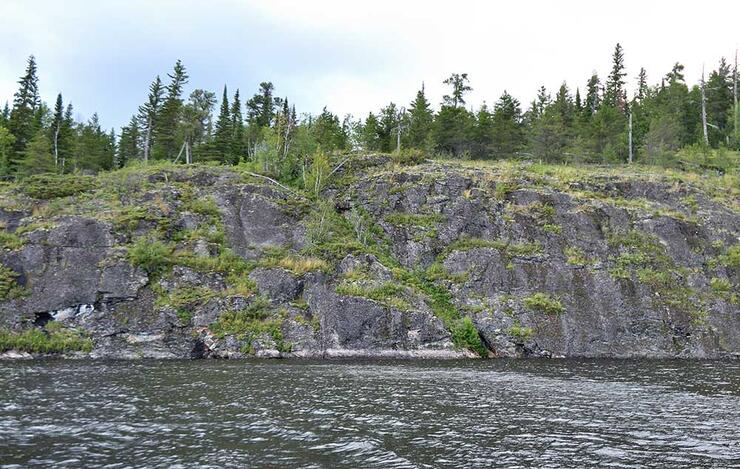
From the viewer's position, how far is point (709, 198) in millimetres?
44000

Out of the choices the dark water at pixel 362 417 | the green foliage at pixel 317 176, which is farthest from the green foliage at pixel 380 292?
the green foliage at pixel 317 176

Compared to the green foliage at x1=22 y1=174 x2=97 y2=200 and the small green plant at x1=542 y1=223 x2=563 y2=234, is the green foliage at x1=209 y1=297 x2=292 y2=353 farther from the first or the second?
the small green plant at x1=542 y1=223 x2=563 y2=234

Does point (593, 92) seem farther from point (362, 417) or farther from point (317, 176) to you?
point (362, 417)

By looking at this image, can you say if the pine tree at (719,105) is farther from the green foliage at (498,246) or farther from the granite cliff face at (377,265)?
the green foliage at (498,246)

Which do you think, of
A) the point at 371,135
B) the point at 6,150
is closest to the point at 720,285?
the point at 371,135

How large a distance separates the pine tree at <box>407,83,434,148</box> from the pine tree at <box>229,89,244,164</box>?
70.7 ft

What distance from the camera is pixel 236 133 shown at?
3076 inches

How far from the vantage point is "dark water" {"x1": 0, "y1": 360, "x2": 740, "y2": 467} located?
10508mm

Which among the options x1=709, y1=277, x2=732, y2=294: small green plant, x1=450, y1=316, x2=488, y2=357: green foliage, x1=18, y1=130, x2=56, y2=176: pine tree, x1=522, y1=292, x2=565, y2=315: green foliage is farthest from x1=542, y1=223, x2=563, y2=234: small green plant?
x1=18, y1=130, x2=56, y2=176: pine tree

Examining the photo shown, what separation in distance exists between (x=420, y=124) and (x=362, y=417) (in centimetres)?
5615

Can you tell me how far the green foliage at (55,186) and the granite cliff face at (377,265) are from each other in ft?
0.80

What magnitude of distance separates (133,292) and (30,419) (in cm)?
1901

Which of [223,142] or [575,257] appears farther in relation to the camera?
[223,142]

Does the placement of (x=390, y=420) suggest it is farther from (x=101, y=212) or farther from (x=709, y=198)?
(x=709, y=198)
